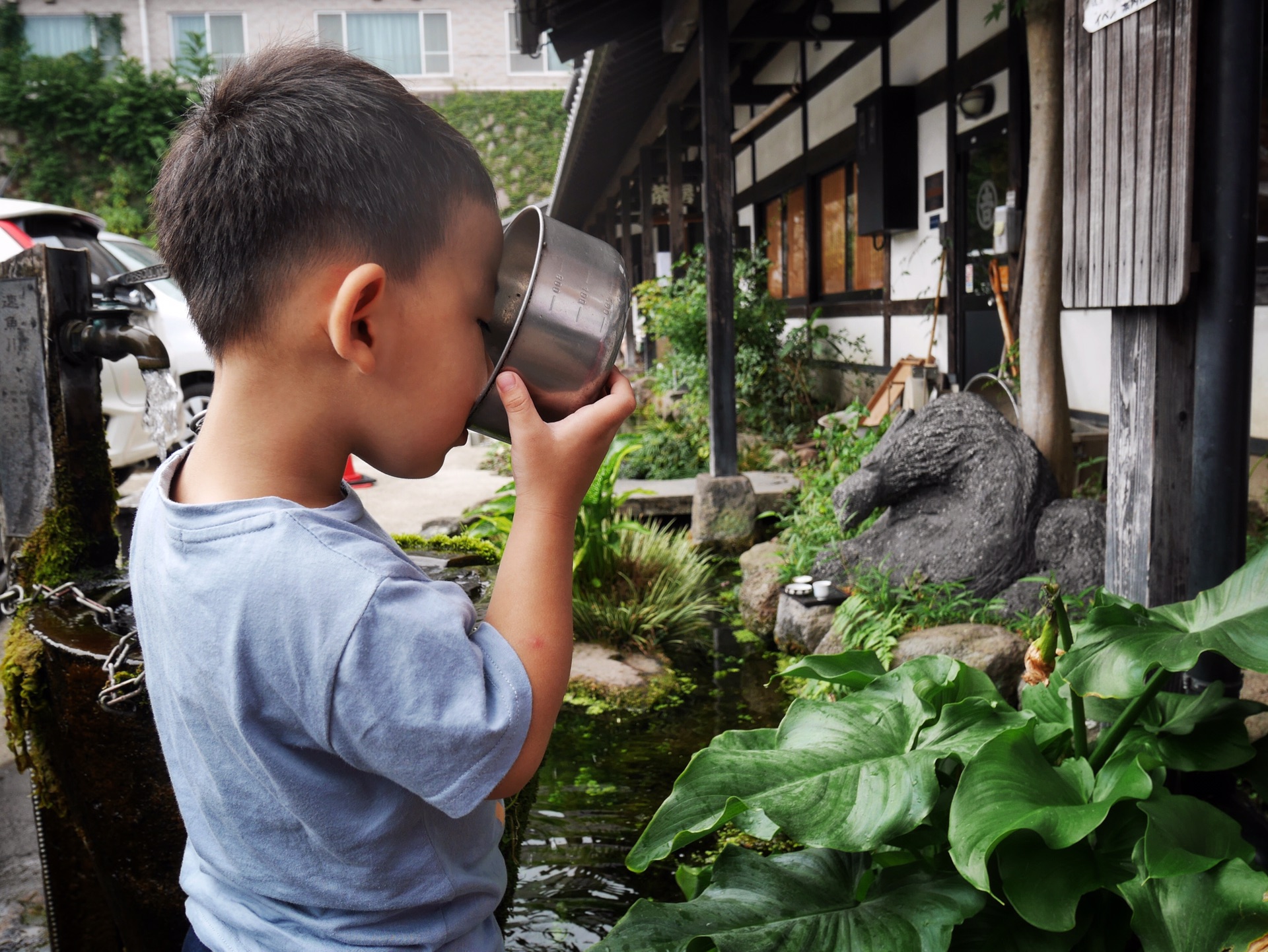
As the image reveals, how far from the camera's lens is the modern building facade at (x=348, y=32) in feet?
74.4

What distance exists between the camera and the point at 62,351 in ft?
7.16

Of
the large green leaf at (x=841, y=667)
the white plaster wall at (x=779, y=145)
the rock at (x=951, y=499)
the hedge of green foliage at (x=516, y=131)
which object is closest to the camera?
the large green leaf at (x=841, y=667)

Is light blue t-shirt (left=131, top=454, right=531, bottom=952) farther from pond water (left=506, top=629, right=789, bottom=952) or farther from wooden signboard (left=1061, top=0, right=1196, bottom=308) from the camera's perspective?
wooden signboard (left=1061, top=0, right=1196, bottom=308)

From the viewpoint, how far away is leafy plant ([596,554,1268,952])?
1.38 metres

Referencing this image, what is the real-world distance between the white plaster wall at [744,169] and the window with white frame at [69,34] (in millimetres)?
16994

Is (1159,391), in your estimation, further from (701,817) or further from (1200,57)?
(701,817)

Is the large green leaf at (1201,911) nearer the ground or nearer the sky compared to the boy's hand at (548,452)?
nearer the ground

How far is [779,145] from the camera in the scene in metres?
10.8

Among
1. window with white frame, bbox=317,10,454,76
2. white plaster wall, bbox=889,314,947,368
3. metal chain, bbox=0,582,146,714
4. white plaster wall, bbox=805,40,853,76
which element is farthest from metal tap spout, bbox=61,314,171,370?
window with white frame, bbox=317,10,454,76

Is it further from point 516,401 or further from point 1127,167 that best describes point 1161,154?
point 516,401

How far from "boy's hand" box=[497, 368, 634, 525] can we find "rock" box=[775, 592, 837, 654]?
310 cm

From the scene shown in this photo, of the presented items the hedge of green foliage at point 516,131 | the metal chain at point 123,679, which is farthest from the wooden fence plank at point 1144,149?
the hedge of green foliage at point 516,131

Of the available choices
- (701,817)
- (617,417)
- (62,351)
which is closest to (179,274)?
(617,417)

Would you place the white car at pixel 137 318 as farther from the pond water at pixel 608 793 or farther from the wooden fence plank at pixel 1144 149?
the wooden fence plank at pixel 1144 149
